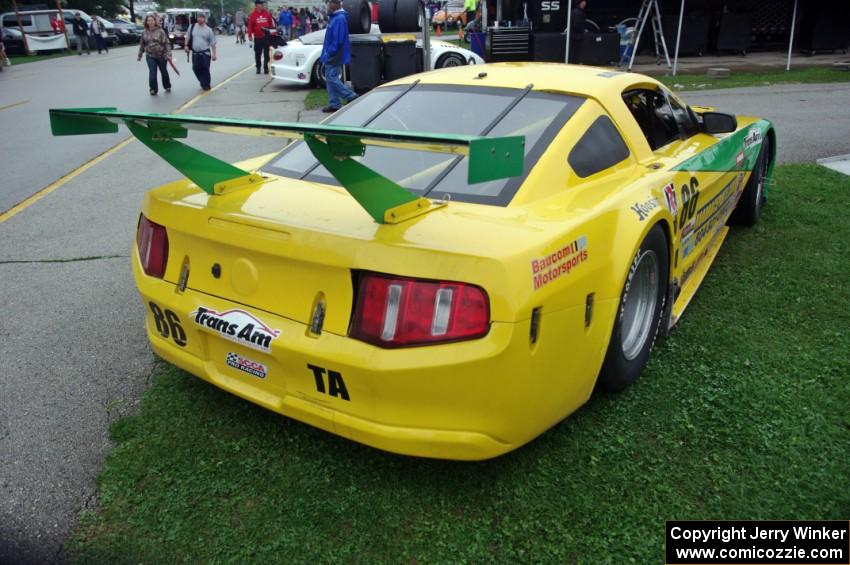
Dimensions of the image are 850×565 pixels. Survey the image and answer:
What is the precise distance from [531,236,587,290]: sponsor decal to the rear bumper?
0.17 meters

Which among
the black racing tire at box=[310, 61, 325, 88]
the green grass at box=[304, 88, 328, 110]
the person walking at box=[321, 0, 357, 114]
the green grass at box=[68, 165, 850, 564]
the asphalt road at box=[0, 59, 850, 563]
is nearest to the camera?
the green grass at box=[68, 165, 850, 564]

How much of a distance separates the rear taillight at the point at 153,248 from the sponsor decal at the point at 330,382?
3.01 ft

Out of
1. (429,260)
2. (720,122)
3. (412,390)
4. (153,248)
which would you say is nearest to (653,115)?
(720,122)

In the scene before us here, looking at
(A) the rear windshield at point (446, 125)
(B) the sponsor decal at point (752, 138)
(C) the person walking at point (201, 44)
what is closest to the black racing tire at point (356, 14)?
(C) the person walking at point (201, 44)

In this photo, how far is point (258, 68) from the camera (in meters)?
18.5

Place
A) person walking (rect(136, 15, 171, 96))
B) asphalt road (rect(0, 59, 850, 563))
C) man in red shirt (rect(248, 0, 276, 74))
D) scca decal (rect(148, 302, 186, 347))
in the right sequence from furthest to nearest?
man in red shirt (rect(248, 0, 276, 74)) < person walking (rect(136, 15, 171, 96)) < scca decal (rect(148, 302, 186, 347)) < asphalt road (rect(0, 59, 850, 563))

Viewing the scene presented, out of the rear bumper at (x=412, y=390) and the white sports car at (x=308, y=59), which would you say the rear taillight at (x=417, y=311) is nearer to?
the rear bumper at (x=412, y=390)

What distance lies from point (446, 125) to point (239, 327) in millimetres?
1324

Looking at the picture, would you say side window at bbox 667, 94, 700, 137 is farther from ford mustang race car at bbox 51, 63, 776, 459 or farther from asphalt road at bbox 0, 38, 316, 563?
asphalt road at bbox 0, 38, 316, 563

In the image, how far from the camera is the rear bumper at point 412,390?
2.08 m

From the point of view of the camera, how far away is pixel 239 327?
7.95ft

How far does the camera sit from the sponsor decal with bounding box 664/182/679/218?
304 centimetres

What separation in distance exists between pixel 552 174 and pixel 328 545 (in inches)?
63.9

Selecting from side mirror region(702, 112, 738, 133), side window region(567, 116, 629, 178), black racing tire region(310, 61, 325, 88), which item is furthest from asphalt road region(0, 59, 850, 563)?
side mirror region(702, 112, 738, 133)
